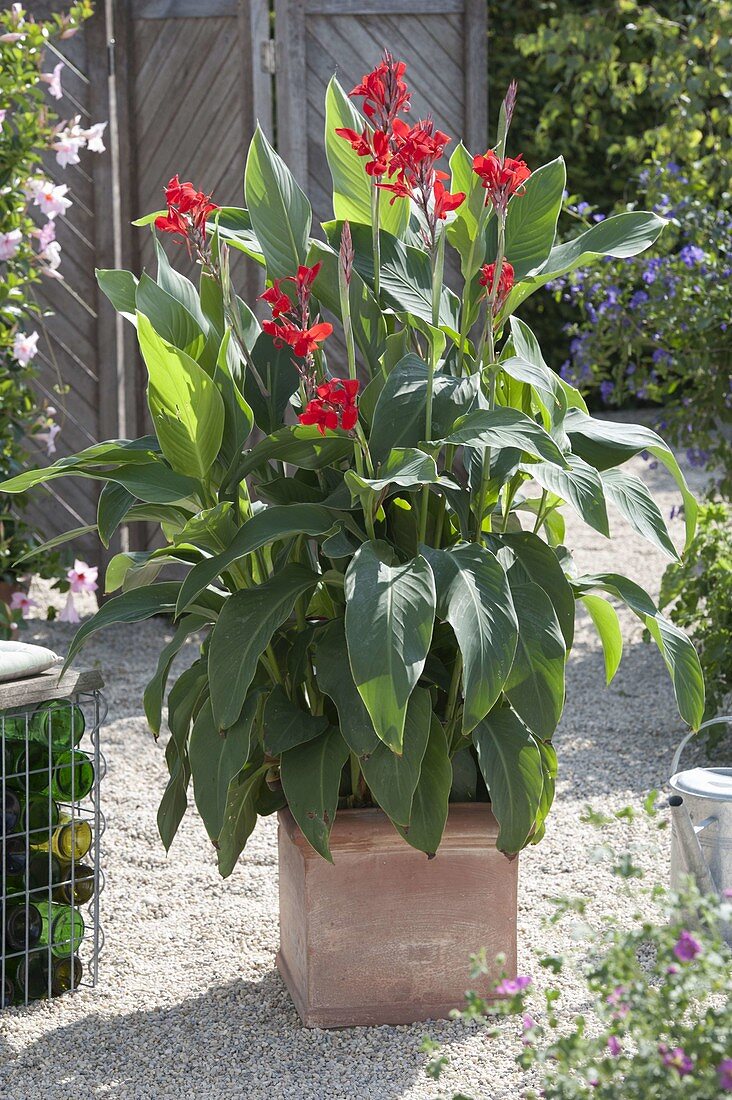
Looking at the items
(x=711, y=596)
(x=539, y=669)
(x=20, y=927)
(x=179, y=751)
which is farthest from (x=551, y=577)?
(x=711, y=596)

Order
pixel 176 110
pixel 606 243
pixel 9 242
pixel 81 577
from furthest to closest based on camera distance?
pixel 176 110
pixel 81 577
pixel 9 242
pixel 606 243

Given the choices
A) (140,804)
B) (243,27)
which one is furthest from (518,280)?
(243,27)

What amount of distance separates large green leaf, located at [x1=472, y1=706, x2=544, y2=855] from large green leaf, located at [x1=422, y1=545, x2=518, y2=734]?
0.17 metres

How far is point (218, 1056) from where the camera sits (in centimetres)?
174

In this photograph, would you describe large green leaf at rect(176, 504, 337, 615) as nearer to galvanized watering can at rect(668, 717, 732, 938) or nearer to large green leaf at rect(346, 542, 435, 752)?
large green leaf at rect(346, 542, 435, 752)

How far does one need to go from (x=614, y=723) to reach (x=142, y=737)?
116cm

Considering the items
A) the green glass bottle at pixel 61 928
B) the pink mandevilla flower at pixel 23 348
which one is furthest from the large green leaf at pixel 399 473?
the pink mandevilla flower at pixel 23 348

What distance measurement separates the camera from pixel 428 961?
1.79 metres

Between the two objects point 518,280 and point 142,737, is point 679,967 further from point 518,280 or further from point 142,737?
point 142,737

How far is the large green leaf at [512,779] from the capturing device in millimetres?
1678

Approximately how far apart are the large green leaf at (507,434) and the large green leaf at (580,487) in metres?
0.04

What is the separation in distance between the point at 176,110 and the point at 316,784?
2773 millimetres

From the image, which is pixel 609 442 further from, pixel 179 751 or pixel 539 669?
pixel 179 751

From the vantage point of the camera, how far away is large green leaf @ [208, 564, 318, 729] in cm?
159
